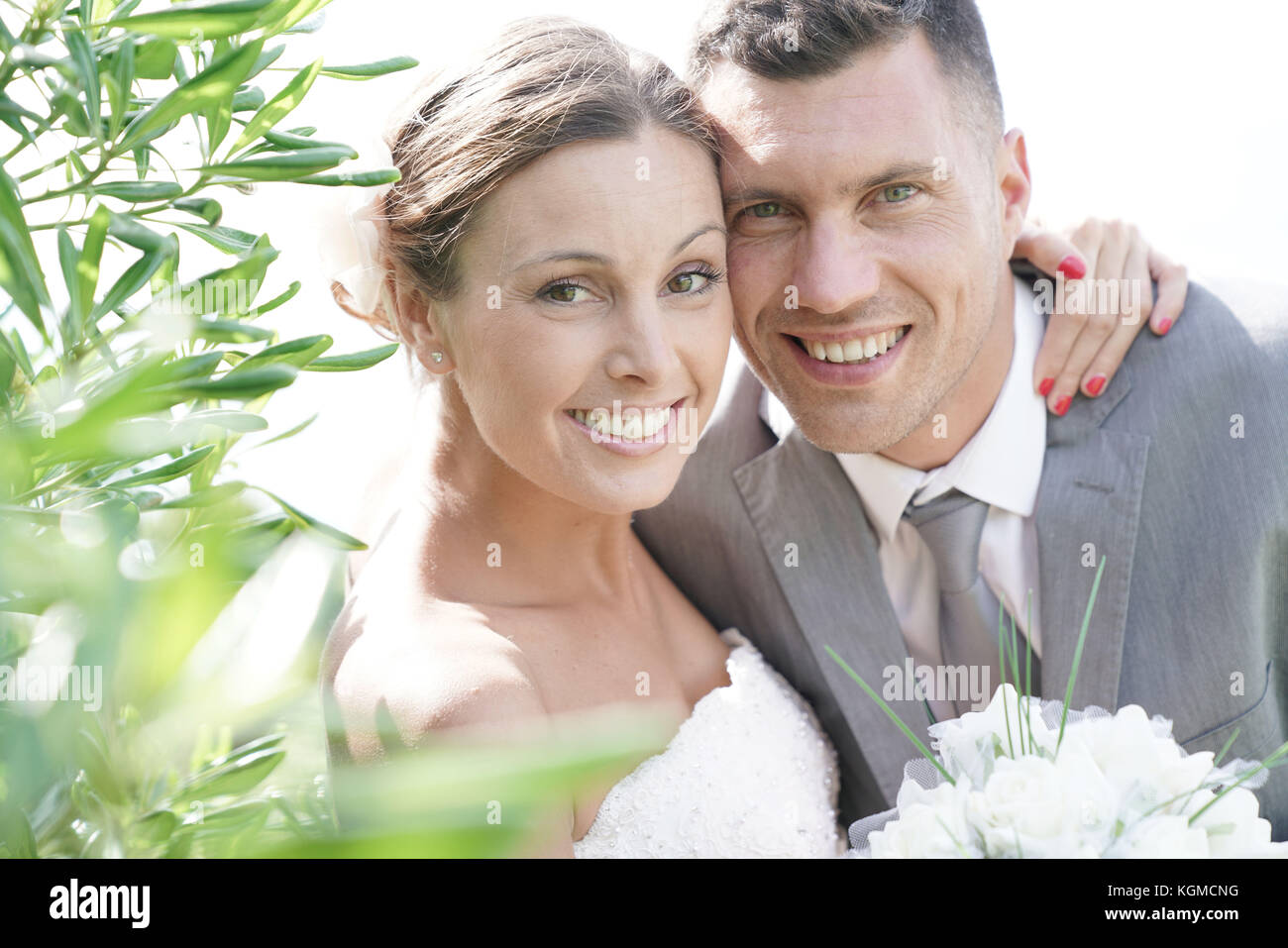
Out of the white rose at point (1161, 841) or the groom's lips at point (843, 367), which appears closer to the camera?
the white rose at point (1161, 841)

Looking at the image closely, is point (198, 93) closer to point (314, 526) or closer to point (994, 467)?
point (314, 526)

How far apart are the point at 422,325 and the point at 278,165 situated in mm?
1169

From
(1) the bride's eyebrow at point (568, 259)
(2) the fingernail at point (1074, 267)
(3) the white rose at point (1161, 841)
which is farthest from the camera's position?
(2) the fingernail at point (1074, 267)

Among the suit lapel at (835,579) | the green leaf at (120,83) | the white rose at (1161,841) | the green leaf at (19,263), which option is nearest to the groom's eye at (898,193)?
the suit lapel at (835,579)

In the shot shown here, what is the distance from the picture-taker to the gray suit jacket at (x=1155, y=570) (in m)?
2.28

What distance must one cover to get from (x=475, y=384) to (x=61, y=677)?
66.7 inches

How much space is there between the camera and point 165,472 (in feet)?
3.34

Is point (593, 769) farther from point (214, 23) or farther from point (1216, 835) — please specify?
point (1216, 835)

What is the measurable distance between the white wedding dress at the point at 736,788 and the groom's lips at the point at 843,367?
679 millimetres

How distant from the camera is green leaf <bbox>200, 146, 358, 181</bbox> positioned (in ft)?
3.38

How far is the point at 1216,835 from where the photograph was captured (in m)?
1.30

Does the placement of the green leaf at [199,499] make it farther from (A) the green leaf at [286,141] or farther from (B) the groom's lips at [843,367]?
(B) the groom's lips at [843,367]

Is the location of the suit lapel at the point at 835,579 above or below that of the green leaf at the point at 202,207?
below
